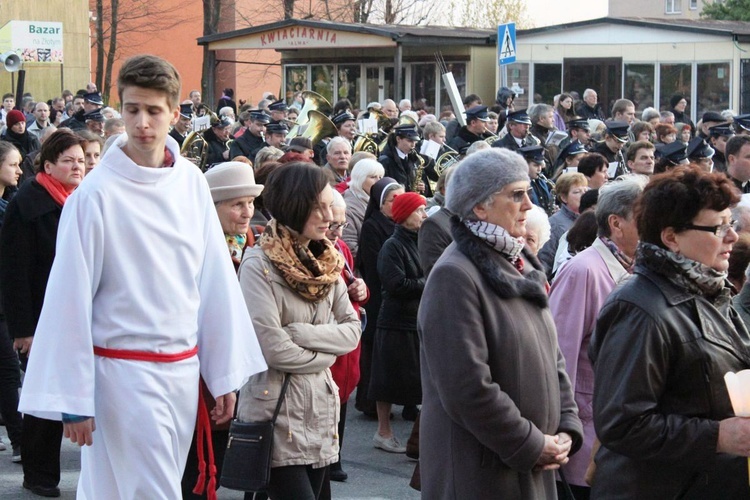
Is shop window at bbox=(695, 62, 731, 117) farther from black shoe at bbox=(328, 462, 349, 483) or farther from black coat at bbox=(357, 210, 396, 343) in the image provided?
black shoe at bbox=(328, 462, 349, 483)

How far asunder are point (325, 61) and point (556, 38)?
22.3 feet

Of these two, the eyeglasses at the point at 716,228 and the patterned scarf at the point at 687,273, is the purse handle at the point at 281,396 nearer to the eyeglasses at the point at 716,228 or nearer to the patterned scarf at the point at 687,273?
the patterned scarf at the point at 687,273

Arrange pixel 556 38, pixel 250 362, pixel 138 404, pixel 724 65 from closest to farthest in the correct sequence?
pixel 138 404 < pixel 250 362 < pixel 724 65 < pixel 556 38

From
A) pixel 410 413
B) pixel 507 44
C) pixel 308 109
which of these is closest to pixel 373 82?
pixel 308 109

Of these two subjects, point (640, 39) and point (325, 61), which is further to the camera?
point (325, 61)

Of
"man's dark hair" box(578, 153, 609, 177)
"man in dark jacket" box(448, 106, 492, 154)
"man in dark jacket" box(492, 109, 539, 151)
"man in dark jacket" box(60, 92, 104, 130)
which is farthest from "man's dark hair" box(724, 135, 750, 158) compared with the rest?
"man in dark jacket" box(60, 92, 104, 130)

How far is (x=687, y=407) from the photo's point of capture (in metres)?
3.74

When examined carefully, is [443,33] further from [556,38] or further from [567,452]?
[567,452]

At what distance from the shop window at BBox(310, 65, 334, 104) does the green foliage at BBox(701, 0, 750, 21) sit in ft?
62.2

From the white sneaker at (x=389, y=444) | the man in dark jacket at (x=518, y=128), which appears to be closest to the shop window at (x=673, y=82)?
the man in dark jacket at (x=518, y=128)

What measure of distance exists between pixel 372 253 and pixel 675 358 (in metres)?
5.13

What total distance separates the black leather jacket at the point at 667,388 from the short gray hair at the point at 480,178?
0.62 metres

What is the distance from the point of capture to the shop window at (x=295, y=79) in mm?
32219

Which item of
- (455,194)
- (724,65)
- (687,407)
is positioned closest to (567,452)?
(687,407)
